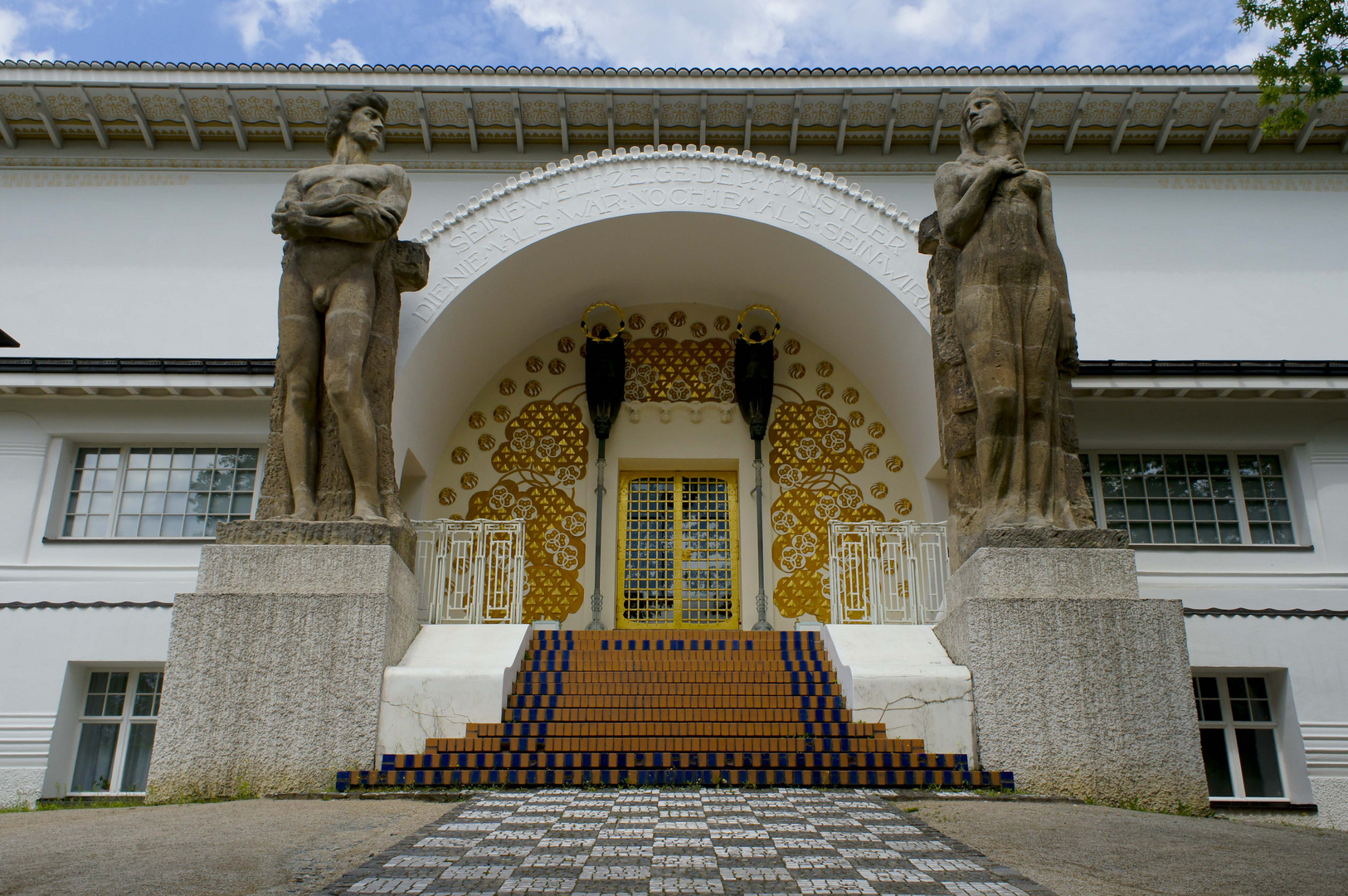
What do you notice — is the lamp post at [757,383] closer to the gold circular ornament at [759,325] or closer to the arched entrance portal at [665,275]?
the gold circular ornament at [759,325]

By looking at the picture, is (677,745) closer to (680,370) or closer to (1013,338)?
(1013,338)

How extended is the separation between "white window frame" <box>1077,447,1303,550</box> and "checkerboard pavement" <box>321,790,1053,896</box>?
20.4 ft

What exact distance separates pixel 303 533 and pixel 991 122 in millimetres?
5645

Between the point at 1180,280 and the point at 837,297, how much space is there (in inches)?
163

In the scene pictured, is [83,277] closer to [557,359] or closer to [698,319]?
[557,359]

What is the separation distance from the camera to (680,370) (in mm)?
11375

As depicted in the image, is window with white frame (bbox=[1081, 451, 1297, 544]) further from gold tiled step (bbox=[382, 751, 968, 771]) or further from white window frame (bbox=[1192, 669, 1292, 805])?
gold tiled step (bbox=[382, 751, 968, 771])

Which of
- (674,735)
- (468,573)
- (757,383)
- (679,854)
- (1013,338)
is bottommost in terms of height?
(679,854)

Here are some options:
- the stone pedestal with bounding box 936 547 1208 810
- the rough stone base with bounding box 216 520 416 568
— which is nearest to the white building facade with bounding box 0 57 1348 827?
the rough stone base with bounding box 216 520 416 568

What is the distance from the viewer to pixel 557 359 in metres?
11.4

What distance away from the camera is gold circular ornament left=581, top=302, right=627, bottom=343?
10945mm

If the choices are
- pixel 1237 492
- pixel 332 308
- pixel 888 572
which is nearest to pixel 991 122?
pixel 888 572

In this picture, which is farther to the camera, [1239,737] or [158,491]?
[158,491]

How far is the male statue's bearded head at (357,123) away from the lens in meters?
7.70
